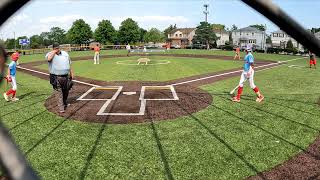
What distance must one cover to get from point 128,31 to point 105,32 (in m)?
9.71

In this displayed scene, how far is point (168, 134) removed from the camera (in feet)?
30.2

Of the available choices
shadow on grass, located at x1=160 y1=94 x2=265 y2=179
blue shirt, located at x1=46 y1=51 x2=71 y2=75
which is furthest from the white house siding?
shadow on grass, located at x1=160 y1=94 x2=265 y2=179

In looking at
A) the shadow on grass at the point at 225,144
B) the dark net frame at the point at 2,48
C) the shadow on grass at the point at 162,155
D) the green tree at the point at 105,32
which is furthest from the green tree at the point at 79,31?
the dark net frame at the point at 2,48

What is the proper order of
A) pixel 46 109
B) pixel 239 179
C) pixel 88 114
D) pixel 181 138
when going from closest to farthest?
pixel 239 179 → pixel 181 138 → pixel 88 114 → pixel 46 109

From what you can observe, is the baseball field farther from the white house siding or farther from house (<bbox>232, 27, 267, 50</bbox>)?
the white house siding

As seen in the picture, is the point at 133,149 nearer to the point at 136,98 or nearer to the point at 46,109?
the point at 46,109

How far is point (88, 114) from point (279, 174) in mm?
6966

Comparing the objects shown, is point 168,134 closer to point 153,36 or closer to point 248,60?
point 248,60

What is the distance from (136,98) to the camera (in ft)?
47.4

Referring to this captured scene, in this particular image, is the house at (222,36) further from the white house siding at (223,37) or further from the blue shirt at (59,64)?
the blue shirt at (59,64)

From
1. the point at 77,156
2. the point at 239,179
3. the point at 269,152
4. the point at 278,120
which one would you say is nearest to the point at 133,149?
the point at 77,156

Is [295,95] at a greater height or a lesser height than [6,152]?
lesser

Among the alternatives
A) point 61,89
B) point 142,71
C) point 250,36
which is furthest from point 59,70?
point 250,36

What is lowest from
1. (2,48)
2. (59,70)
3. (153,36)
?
(59,70)
